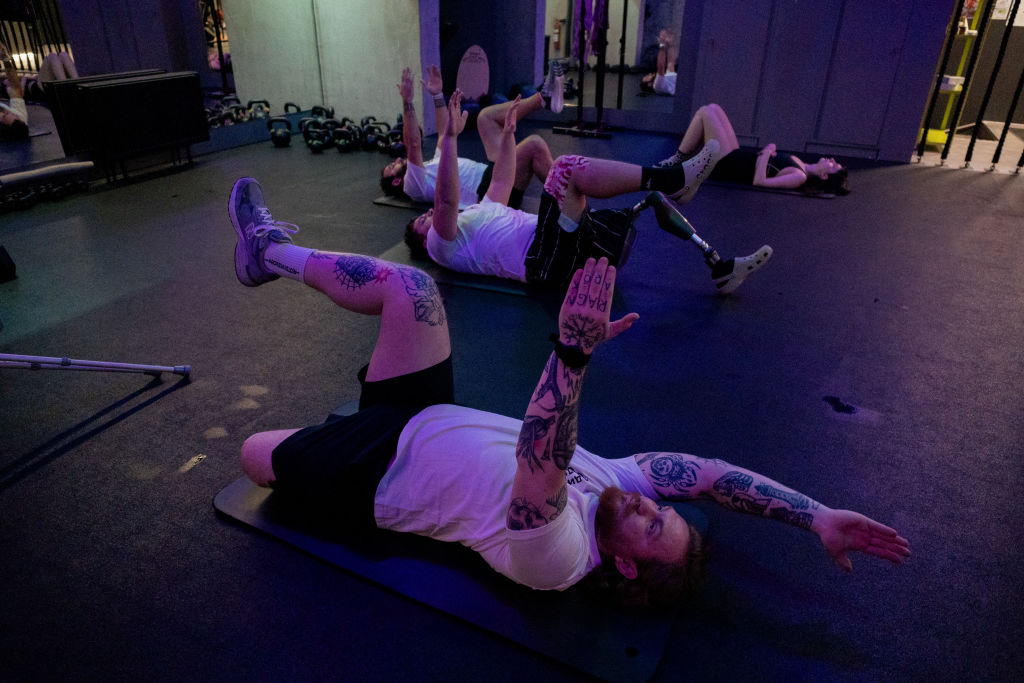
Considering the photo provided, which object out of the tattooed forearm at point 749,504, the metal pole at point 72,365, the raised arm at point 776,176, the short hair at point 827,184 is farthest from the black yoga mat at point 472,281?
the short hair at point 827,184

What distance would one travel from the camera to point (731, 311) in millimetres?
3047

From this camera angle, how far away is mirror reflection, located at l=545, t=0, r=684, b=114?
7.97m

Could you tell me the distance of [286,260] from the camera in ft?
6.20

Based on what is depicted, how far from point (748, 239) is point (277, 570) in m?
3.25

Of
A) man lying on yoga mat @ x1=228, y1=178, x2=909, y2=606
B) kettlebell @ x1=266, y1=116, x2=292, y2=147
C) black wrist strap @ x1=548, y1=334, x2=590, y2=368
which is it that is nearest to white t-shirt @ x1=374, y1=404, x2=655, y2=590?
man lying on yoga mat @ x1=228, y1=178, x2=909, y2=606

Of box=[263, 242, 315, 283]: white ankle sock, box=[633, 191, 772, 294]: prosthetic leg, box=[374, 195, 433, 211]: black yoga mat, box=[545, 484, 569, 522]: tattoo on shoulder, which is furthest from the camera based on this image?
box=[374, 195, 433, 211]: black yoga mat

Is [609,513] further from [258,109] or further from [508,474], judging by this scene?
[258,109]

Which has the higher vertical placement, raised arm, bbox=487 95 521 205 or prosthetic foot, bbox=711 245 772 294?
raised arm, bbox=487 95 521 205

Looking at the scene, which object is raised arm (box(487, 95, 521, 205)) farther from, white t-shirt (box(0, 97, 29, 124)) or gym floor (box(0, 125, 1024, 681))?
white t-shirt (box(0, 97, 29, 124))

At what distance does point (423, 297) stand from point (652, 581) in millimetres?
879

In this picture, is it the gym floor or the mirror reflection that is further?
the mirror reflection

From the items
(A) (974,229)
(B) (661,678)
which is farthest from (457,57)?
(B) (661,678)

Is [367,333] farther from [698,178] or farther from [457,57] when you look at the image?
[457,57]

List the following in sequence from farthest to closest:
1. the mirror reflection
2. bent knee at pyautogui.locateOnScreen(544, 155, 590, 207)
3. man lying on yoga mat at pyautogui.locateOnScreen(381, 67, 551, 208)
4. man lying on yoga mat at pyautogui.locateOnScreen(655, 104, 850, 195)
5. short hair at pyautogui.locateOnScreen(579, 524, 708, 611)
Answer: the mirror reflection, man lying on yoga mat at pyautogui.locateOnScreen(655, 104, 850, 195), man lying on yoga mat at pyautogui.locateOnScreen(381, 67, 551, 208), bent knee at pyautogui.locateOnScreen(544, 155, 590, 207), short hair at pyautogui.locateOnScreen(579, 524, 708, 611)
